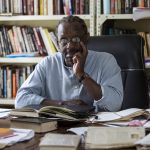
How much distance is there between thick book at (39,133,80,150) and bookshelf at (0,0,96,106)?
1.72 meters

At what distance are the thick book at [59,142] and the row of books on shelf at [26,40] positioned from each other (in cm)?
189

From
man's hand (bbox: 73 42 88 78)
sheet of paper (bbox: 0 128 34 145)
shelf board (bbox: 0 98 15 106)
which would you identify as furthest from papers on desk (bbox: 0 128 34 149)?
shelf board (bbox: 0 98 15 106)

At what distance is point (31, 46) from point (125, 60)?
4.00 feet

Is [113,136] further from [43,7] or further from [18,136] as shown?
[43,7]

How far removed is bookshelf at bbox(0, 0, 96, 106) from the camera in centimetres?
274

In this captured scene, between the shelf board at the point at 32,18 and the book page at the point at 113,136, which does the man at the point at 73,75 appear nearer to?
the book page at the point at 113,136

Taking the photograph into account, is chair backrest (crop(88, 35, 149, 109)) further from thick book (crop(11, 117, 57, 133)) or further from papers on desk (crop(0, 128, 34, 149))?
papers on desk (crop(0, 128, 34, 149))

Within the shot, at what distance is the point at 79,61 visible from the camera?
1829mm

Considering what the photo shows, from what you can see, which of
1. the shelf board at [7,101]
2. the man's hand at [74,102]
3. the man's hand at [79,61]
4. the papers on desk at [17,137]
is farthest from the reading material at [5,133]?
the shelf board at [7,101]

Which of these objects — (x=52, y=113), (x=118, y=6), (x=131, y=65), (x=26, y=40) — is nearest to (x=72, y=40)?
(x=131, y=65)

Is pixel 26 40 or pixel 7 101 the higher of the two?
pixel 26 40

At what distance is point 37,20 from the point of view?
3.01 m

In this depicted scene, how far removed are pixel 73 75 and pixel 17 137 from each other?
0.80 m

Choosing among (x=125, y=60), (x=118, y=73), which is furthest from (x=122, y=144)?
(x=125, y=60)
